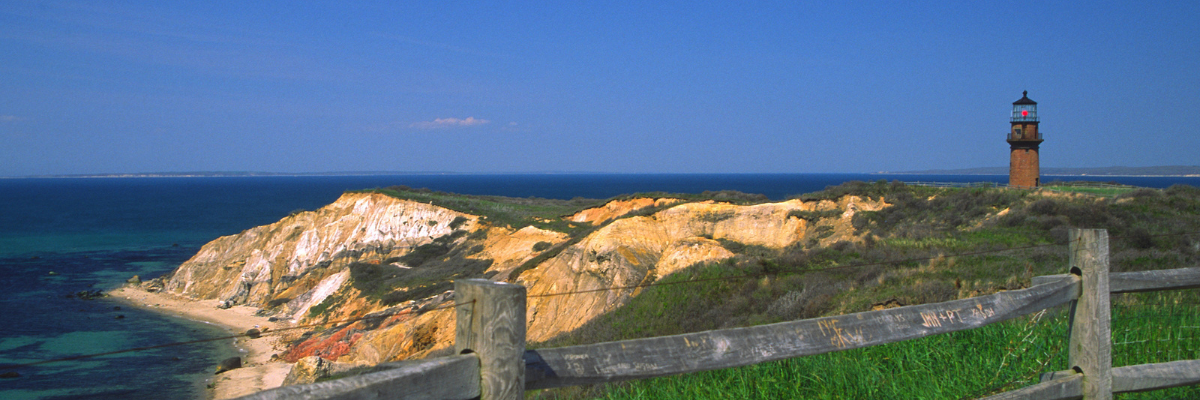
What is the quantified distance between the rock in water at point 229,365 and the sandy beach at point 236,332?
31 centimetres

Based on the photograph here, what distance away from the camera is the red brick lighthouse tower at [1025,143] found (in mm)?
45812

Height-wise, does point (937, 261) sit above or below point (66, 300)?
above

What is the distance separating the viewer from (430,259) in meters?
41.8

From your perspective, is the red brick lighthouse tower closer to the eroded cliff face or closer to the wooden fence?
the eroded cliff face

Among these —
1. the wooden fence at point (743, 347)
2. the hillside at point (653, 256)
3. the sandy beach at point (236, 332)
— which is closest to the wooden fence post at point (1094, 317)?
the wooden fence at point (743, 347)

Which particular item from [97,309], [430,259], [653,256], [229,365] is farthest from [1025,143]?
[97,309]

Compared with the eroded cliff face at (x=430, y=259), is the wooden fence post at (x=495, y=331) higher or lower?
higher

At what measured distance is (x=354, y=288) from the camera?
36.8 m

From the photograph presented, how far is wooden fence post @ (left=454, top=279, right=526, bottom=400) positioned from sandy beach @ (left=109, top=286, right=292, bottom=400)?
684 inches

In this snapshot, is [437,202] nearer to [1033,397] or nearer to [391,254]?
[391,254]

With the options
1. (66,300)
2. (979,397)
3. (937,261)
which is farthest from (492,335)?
(66,300)

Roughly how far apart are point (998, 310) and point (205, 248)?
188 ft

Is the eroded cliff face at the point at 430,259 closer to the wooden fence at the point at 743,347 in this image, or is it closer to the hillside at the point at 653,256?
the hillside at the point at 653,256

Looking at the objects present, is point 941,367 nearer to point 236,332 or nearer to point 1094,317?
point 1094,317
